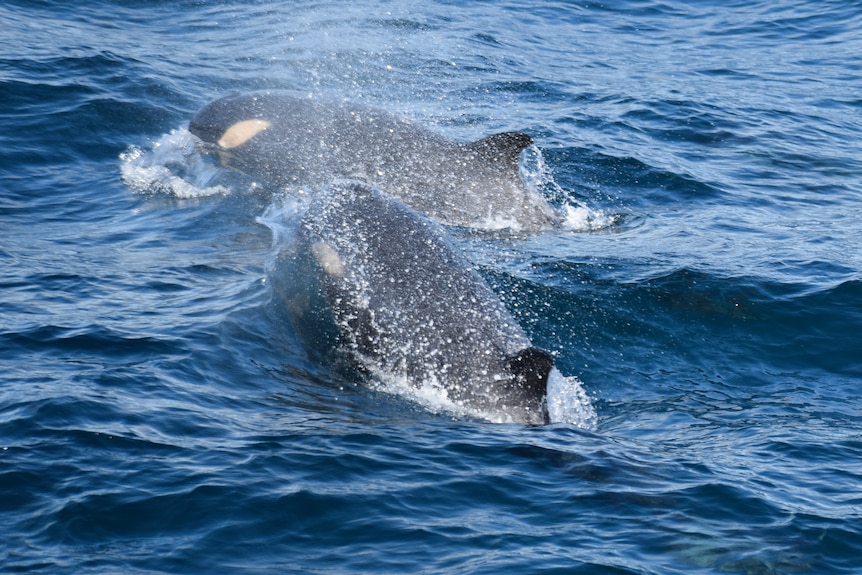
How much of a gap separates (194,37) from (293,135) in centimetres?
1041

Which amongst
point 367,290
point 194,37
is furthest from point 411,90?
point 367,290

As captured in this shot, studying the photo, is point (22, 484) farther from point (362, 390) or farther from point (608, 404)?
point (608, 404)

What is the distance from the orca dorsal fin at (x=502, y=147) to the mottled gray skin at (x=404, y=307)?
355cm

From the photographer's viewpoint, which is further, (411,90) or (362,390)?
(411,90)

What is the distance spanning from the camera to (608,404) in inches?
384

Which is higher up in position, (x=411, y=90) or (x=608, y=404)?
(x=411, y=90)

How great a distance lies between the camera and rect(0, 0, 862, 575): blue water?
725 cm

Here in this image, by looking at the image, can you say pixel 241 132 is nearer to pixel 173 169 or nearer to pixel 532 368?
pixel 173 169

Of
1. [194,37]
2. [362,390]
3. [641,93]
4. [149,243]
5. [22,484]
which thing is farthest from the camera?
[194,37]

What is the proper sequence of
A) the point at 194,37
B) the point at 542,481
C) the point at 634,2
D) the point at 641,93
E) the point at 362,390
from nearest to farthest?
the point at 542,481, the point at 362,390, the point at 641,93, the point at 194,37, the point at 634,2

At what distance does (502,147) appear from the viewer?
45.5ft

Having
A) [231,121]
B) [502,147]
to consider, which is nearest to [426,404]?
[502,147]

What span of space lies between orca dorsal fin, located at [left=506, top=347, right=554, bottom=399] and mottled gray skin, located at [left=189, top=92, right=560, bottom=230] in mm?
4925

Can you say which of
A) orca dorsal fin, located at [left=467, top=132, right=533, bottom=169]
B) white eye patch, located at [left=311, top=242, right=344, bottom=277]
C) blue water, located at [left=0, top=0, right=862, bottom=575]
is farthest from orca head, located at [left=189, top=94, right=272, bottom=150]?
white eye patch, located at [left=311, top=242, right=344, bottom=277]
